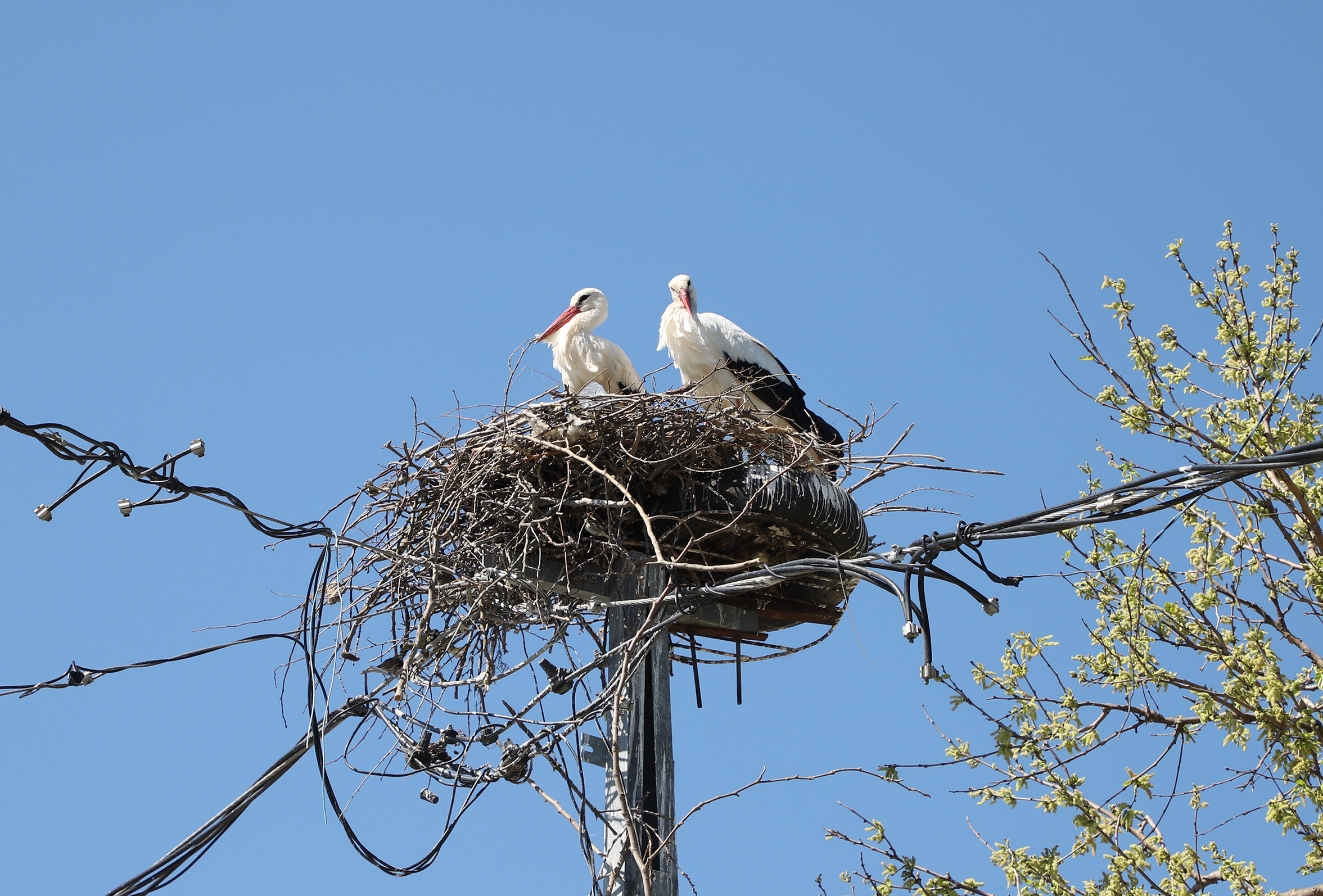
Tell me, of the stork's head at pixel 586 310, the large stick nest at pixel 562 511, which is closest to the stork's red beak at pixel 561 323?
the stork's head at pixel 586 310

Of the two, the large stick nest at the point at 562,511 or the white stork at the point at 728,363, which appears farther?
the white stork at the point at 728,363

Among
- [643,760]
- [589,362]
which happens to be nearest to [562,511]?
[643,760]

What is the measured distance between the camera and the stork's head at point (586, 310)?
7828 millimetres

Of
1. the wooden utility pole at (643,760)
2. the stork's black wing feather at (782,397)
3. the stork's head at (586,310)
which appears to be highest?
the stork's head at (586,310)

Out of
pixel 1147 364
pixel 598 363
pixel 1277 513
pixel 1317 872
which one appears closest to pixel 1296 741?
pixel 1317 872

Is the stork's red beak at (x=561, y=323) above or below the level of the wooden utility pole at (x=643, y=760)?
above

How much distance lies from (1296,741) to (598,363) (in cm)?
390

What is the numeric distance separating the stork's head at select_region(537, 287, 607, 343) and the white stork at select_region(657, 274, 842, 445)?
0.50 meters

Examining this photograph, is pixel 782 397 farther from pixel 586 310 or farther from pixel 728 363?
pixel 586 310

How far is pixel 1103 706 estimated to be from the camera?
697 centimetres

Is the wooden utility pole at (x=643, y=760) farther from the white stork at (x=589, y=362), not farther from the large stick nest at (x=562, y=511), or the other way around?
the white stork at (x=589, y=362)

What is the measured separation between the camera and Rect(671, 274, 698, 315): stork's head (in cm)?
775

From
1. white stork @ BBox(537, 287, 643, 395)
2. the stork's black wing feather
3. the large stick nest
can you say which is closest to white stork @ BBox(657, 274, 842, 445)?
the stork's black wing feather

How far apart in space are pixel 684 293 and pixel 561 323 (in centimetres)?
75
